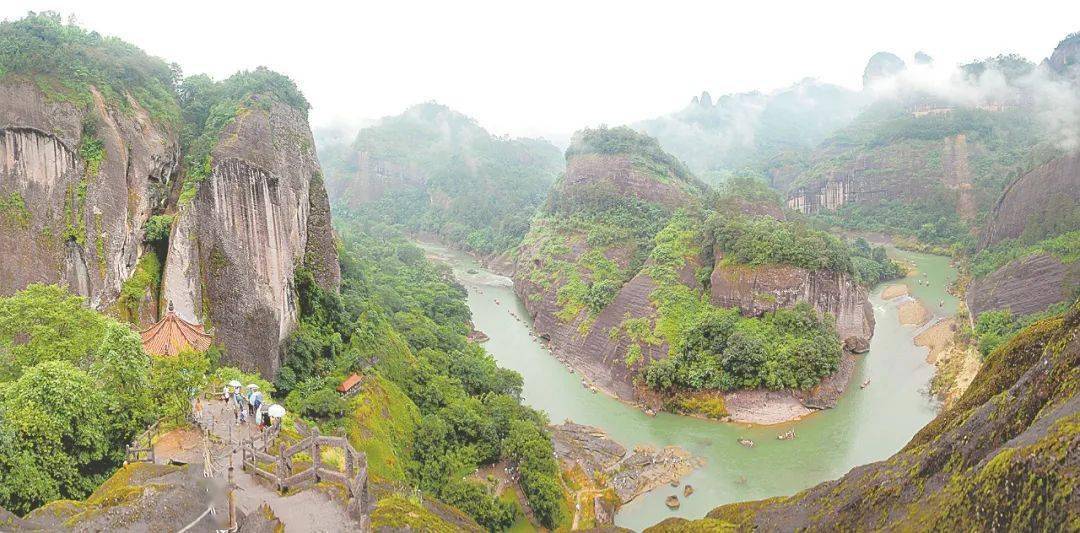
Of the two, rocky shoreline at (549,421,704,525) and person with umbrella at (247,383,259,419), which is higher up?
person with umbrella at (247,383,259,419)

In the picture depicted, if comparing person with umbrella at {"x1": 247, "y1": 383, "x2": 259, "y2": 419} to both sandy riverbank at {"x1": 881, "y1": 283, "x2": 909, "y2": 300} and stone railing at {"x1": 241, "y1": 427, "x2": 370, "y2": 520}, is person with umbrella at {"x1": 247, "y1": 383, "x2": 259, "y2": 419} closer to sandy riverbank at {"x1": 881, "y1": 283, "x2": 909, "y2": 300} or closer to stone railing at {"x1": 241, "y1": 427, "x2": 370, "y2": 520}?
stone railing at {"x1": 241, "y1": 427, "x2": 370, "y2": 520}

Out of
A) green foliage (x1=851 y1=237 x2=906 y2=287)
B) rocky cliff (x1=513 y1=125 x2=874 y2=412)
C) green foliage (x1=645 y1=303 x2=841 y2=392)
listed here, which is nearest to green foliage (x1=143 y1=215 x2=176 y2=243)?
green foliage (x1=645 y1=303 x2=841 y2=392)

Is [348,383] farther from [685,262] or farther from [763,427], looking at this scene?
[685,262]

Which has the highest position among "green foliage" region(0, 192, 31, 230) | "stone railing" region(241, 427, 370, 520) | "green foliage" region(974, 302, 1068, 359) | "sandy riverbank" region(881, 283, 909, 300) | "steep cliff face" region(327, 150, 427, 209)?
"green foliage" region(0, 192, 31, 230)

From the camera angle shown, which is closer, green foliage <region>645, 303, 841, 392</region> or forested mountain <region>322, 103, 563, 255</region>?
green foliage <region>645, 303, 841, 392</region>

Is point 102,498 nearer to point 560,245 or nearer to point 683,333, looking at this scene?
point 683,333

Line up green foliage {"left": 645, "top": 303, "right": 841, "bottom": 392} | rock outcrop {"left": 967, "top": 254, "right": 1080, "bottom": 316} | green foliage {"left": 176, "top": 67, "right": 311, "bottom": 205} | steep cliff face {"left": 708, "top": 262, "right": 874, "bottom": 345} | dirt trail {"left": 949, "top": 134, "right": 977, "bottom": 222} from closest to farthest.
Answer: green foliage {"left": 176, "top": 67, "right": 311, "bottom": 205}
green foliage {"left": 645, "top": 303, "right": 841, "bottom": 392}
rock outcrop {"left": 967, "top": 254, "right": 1080, "bottom": 316}
steep cliff face {"left": 708, "top": 262, "right": 874, "bottom": 345}
dirt trail {"left": 949, "top": 134, "right": 977, "bottom": 222}

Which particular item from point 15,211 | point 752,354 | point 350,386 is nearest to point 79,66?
point 15,211

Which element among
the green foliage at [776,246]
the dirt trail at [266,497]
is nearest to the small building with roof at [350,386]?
the dirt trail at [266,497]

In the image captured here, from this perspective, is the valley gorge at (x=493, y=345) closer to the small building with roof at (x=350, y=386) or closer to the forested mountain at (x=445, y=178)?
the small building with roof at (x=350, y=386)
